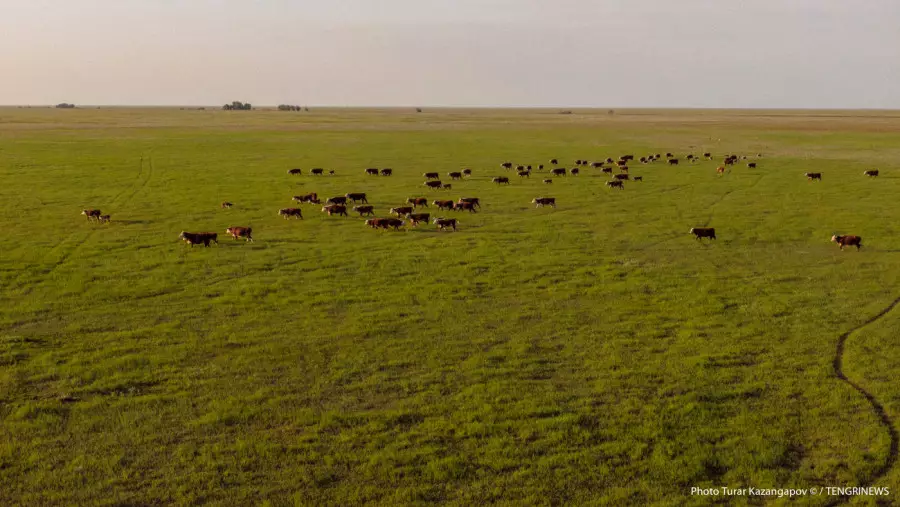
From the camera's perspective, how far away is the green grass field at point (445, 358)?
35.0 ft

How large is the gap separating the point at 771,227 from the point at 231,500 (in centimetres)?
2699

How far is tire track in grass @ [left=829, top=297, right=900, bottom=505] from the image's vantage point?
1051 centimetres

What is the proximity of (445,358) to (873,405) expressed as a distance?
836cm

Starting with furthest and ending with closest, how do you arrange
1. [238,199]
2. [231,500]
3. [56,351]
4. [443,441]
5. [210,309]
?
[238,199]
[210,309]
[56,351]
[443,441]
[231,500]

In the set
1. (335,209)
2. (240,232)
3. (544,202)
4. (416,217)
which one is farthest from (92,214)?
(544,202)

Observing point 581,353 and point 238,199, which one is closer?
point 581,353

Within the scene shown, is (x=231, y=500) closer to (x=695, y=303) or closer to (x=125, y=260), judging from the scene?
(x=695, y=303)

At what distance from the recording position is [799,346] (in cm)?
1580

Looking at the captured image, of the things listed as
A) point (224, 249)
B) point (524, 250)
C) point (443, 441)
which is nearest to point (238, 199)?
point (224, 249)

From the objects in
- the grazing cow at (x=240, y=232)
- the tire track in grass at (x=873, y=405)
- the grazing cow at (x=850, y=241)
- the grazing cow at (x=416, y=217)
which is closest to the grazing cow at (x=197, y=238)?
the grazing cow at (x=240, y=232)

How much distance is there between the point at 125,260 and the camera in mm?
24000

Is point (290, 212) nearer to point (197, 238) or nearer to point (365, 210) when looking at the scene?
point (365, 210)

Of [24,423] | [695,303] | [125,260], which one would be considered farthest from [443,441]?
[125,260]

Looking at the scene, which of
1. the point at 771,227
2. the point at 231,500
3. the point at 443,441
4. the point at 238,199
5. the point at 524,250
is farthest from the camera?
the point at 238,199
